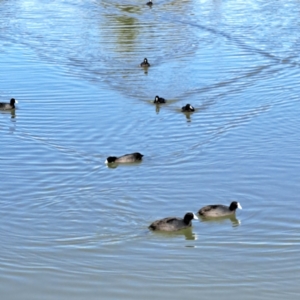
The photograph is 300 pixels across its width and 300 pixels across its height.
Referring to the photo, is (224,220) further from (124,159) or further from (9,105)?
(9,105)

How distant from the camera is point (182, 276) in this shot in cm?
1265

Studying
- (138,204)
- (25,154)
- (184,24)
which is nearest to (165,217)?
(138,204)

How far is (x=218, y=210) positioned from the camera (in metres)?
14.8

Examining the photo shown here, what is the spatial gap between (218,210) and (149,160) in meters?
3.75

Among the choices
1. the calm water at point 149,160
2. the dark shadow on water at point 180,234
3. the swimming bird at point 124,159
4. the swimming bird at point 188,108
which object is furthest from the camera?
the swimming bird at point 188,108

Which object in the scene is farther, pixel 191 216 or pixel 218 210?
pixel 218 210

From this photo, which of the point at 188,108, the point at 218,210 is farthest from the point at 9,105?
the point at 218,210

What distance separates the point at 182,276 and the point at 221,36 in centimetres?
2008

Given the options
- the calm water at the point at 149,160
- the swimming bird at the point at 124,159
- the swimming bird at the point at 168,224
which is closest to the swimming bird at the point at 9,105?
the calm water at the point at 149,160

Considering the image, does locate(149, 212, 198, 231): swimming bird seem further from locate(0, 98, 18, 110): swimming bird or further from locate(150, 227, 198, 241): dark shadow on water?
locate(0, 98, 18, 110): swimming bird

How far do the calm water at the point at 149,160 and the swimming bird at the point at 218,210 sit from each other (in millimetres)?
177

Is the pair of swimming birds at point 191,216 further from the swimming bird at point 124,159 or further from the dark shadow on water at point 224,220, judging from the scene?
the swimming bird at point 124,159

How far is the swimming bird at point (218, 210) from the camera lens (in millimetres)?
14703

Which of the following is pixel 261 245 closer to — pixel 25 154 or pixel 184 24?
pixel 25 154
